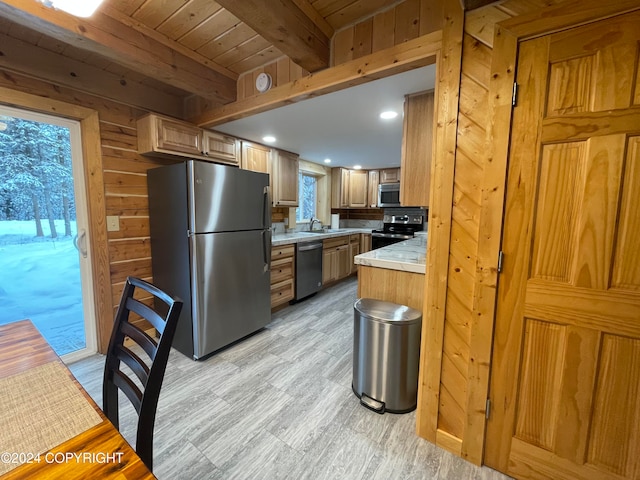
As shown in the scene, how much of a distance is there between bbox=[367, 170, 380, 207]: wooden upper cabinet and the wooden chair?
176 inches

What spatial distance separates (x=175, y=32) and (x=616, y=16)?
2.23 m

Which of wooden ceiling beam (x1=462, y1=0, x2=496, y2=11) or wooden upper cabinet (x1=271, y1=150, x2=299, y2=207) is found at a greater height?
wooden ceiling beam (x1=462, y1=0, x2=496, y2=11)

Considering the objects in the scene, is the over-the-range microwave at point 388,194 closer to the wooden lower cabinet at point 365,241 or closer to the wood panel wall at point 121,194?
the wooden lower cabinet at point 365,241

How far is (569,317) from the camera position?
1136mm

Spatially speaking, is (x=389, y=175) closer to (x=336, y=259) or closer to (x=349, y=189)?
(x=349, y=189)

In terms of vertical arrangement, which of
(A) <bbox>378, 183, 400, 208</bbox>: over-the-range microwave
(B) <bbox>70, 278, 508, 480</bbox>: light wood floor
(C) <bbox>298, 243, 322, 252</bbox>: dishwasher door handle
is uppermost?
(A) <bbox>378, 183, 400, 208</bbox>: over-the-range microwave

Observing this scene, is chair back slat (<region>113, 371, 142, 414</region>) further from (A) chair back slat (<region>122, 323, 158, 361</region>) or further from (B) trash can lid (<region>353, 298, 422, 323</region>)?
(B) trash can lid (<region>353, 298, 422, 323</region>)

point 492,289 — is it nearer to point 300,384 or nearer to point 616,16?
point 616,16

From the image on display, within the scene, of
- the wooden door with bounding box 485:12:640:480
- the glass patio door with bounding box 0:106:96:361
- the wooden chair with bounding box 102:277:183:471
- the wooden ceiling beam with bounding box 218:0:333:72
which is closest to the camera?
the wooden chair with bounding box 102:277:183:471

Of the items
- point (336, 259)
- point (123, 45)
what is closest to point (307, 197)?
point (336, 259)

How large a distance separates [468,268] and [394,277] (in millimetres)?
659

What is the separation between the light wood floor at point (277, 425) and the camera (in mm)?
1345

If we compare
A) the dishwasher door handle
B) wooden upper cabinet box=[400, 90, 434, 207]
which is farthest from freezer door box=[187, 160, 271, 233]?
wooden upper cabinet box=[400, 90, 434, 207]

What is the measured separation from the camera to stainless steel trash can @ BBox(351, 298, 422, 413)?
5.45 ft
